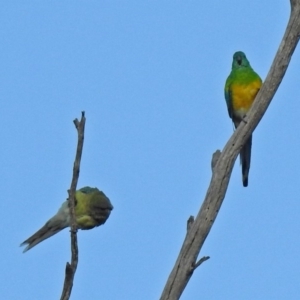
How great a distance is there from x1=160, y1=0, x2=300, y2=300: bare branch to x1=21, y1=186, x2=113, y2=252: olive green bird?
61.8 inches

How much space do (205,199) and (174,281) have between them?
2.09 ft

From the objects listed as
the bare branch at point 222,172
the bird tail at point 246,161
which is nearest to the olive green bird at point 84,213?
the bird tail at point 246,161

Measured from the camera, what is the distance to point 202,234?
480 cm

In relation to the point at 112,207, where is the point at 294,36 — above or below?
above

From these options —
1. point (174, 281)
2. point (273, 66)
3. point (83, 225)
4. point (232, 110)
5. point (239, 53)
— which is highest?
point (239, 53)

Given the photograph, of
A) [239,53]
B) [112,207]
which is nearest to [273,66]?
[112,207]

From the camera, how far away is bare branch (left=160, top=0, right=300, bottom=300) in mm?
4656

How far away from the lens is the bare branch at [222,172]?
15.3ft

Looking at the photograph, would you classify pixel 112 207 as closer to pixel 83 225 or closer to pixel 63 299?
pixel 83 225

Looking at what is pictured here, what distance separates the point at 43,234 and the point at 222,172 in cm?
188

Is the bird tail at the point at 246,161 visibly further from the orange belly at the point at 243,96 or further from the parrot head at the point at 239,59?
the parrot head at the point at 239,59

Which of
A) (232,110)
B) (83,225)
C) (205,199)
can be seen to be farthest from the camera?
(232,110)

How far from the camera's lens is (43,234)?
6.12 m

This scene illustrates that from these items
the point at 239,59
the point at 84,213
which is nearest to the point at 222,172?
the point at 84,213
